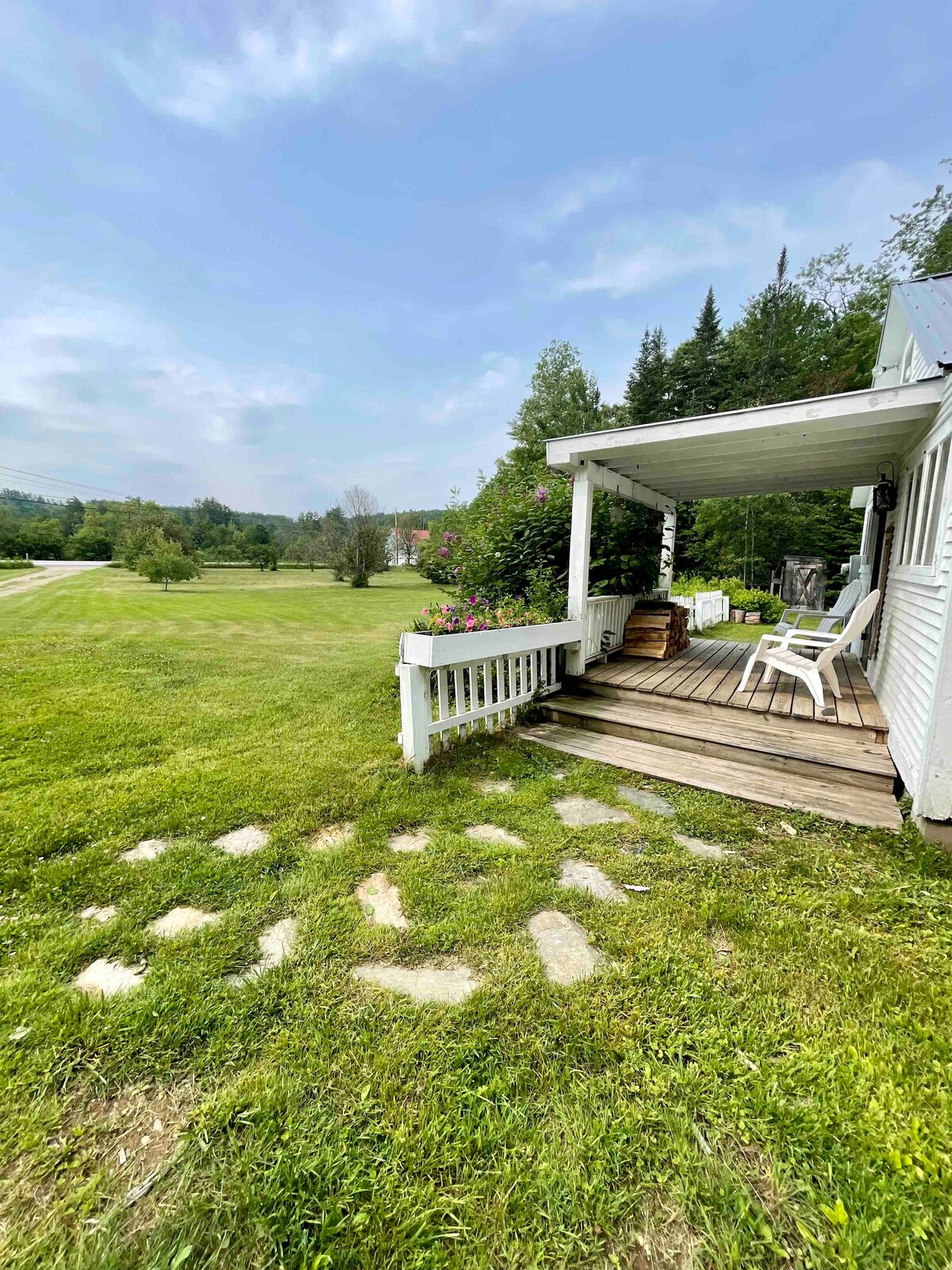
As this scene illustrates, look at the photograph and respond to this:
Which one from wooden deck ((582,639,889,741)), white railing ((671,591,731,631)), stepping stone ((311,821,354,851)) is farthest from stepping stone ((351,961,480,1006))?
white railing ((671,591,731,631))

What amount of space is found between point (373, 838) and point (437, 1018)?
3.59 ft

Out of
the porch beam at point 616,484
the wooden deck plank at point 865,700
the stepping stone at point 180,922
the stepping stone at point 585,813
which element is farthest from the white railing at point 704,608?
the stepping stone at point 180,922

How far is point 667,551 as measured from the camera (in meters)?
6.71

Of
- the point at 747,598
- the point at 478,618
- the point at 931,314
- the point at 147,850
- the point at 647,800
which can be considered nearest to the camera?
the point at 147,850

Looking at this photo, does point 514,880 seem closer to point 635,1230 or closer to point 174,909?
point 635,1230

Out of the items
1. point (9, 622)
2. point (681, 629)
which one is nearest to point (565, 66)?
point (681, 629)

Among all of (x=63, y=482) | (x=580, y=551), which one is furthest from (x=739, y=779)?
(x=63, y=482)

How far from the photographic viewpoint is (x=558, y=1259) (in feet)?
3.34

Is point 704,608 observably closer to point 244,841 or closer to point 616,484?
point 616,484

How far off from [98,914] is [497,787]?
2.08m

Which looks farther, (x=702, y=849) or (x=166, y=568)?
(x=166, y=568)

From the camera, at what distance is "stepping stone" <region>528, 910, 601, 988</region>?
1.73 metres

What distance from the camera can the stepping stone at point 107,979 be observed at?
161 centimetres

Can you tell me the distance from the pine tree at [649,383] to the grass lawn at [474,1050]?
24.5 meters
